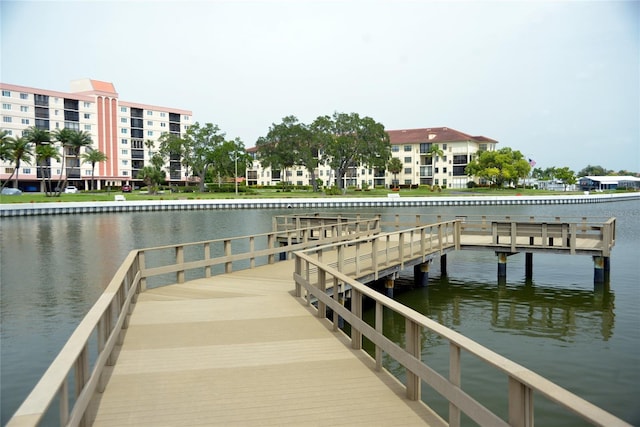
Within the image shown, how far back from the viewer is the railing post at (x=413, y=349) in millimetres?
6094

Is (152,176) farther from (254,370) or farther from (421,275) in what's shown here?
(254,370)

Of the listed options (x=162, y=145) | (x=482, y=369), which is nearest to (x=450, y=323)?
(x=482, y=369)

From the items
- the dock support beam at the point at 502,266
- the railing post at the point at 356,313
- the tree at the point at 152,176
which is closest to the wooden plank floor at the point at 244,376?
the railing post at the point at 356,313

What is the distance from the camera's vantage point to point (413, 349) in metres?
6.12

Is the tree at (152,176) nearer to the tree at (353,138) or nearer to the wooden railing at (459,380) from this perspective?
the tree at (353,138)

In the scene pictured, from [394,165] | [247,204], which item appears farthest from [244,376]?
[394,165]

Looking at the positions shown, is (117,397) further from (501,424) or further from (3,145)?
(3,145)

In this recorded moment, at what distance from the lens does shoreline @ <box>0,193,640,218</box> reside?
2766 inches

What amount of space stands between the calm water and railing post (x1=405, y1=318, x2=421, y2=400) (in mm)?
3452

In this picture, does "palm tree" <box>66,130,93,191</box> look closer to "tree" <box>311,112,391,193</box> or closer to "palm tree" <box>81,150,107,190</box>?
"palm tree" <box>81,150,107,190</box>

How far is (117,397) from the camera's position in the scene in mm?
6344

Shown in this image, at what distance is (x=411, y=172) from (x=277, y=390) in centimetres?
13334

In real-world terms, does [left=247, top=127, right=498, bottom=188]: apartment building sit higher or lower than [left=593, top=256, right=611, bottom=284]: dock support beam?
higher

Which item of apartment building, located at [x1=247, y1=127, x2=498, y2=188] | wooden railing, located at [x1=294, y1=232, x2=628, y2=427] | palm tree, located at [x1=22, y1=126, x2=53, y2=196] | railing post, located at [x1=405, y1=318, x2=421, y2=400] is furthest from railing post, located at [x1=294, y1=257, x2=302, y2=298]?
apartment building, located at [x1=247, y1=127, x2=498, y2=188]
